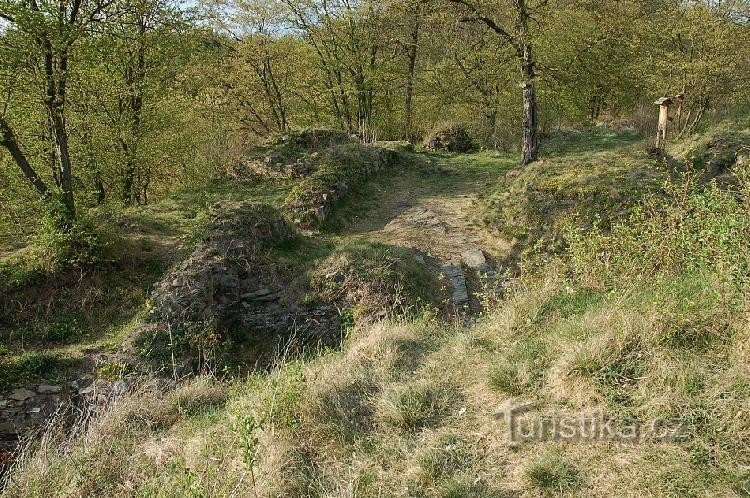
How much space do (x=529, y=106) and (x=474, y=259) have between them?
237 inches

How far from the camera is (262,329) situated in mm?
8062

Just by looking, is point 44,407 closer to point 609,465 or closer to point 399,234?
point 609,465

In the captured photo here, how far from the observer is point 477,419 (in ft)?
12.0

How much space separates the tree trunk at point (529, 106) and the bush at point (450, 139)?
19.6 ft

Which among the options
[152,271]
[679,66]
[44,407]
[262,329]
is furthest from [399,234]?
[679,66]

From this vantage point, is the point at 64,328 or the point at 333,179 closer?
the point at 64,328

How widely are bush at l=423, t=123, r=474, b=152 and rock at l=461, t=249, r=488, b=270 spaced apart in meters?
10.6

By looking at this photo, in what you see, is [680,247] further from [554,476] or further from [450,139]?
[450,139]

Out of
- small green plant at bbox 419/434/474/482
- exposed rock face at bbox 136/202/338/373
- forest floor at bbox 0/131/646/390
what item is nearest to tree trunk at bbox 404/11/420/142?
→ forest floor at bbox 0/131/646/390

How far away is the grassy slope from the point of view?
2.93 meters

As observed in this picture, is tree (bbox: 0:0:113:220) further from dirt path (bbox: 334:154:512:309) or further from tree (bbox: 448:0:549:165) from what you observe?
tree (bbox: 448:0:549:165)

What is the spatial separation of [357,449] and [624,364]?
2105 millimetres

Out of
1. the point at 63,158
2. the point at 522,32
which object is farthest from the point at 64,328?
the point at 522,32

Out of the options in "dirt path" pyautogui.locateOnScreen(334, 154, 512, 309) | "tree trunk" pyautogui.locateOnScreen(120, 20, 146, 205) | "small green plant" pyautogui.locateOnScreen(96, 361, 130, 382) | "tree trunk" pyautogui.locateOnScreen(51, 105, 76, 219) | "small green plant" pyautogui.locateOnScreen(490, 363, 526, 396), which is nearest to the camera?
"small green plant" pyautogui.locateOnScreen(490, 363, 526, 396)
